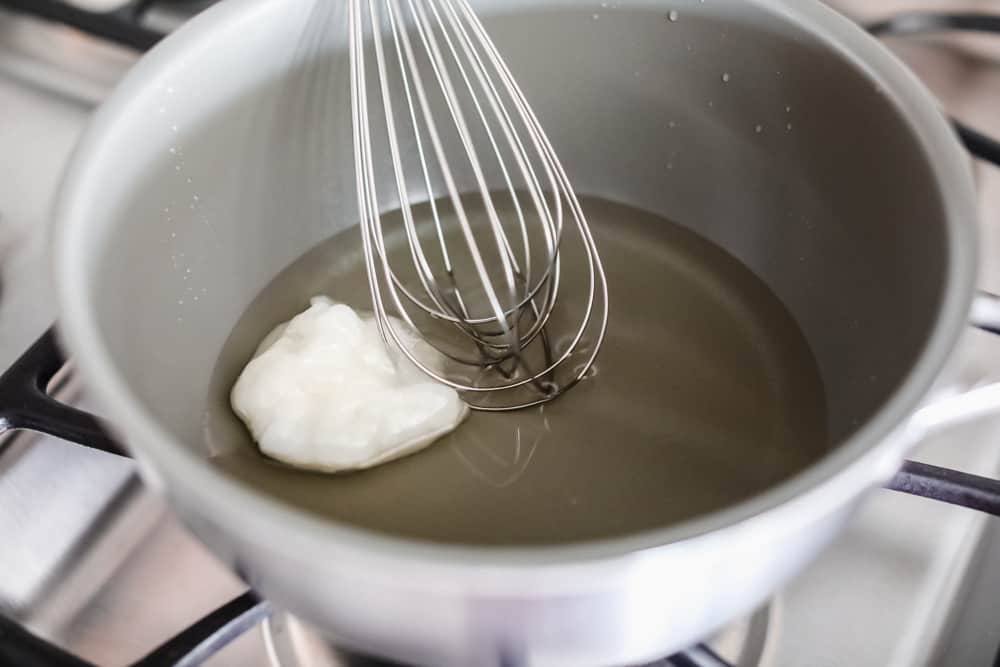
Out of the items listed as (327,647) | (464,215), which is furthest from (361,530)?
(464,215)

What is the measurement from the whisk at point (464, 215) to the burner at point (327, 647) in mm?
159

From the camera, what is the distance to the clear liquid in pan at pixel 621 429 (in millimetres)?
457

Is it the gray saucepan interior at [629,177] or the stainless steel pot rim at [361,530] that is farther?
the gray saucepan interior at [629,177]

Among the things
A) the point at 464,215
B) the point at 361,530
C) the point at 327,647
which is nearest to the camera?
the point at 361,530

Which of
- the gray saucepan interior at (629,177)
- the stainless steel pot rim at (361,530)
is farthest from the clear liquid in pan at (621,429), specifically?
the stainless steel pot rim at (361,530)

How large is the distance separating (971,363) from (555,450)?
0.79ft

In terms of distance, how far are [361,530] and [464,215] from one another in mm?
290

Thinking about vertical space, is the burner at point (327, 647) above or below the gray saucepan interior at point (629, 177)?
below

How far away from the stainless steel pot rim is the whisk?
127 millimetres

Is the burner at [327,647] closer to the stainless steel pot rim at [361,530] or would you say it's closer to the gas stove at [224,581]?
the gas stove at [224,581]

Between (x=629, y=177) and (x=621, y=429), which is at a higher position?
(x=629, y=177)

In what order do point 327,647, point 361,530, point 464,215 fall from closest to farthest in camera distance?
point 361,530 → point 327,647 → point 464,215

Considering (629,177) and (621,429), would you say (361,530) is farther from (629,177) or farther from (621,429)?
(629,177)

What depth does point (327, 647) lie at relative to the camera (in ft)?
1.30
